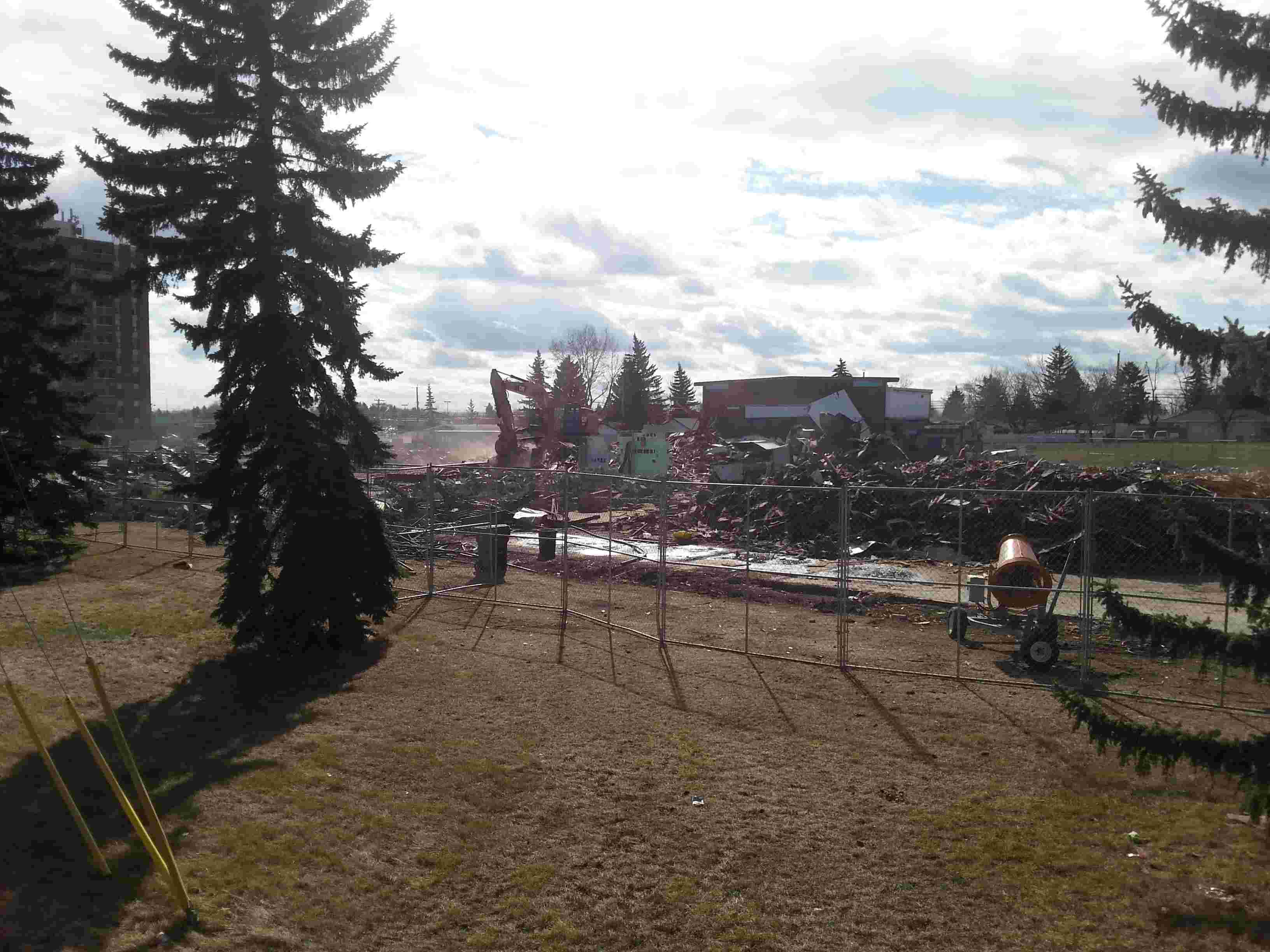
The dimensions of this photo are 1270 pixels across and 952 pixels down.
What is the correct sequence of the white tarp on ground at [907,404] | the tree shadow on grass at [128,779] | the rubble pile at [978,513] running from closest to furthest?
the tree shadow on grass at [128,779], the rubble pile at [978,513], the white tarp on ground at [907,404]

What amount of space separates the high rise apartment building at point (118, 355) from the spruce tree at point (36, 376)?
4899 centimetres

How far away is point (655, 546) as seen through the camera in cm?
2197

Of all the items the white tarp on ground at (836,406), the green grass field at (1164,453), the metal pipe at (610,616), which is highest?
the white tarp on ground at (836,406)

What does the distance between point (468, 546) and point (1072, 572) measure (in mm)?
13300

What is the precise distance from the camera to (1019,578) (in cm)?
1289

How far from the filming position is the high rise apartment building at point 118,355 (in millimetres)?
71125

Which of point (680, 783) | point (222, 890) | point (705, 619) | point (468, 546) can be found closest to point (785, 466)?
point (468, 546)

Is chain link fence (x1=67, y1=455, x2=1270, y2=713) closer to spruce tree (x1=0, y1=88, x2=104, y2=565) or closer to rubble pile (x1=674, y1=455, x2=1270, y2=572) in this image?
rubble pile (x1=674, y1=455, x2=1270, y2=572)

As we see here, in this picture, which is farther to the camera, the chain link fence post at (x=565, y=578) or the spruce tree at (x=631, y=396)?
the spruce tree at (x=631, y=396)

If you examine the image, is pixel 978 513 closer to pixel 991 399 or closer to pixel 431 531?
pixel 431 531

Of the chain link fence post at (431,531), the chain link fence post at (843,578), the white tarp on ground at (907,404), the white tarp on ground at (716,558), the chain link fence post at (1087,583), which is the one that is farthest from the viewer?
the white tarp on ground at (907,404)

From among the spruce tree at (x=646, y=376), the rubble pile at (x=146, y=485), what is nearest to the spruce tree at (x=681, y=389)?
the spruce tree at (x=646, y=376)

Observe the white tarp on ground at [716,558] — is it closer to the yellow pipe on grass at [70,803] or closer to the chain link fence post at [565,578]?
the chain link fence post at [565,578]

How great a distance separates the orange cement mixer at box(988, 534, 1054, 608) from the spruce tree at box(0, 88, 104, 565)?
17367 mm
